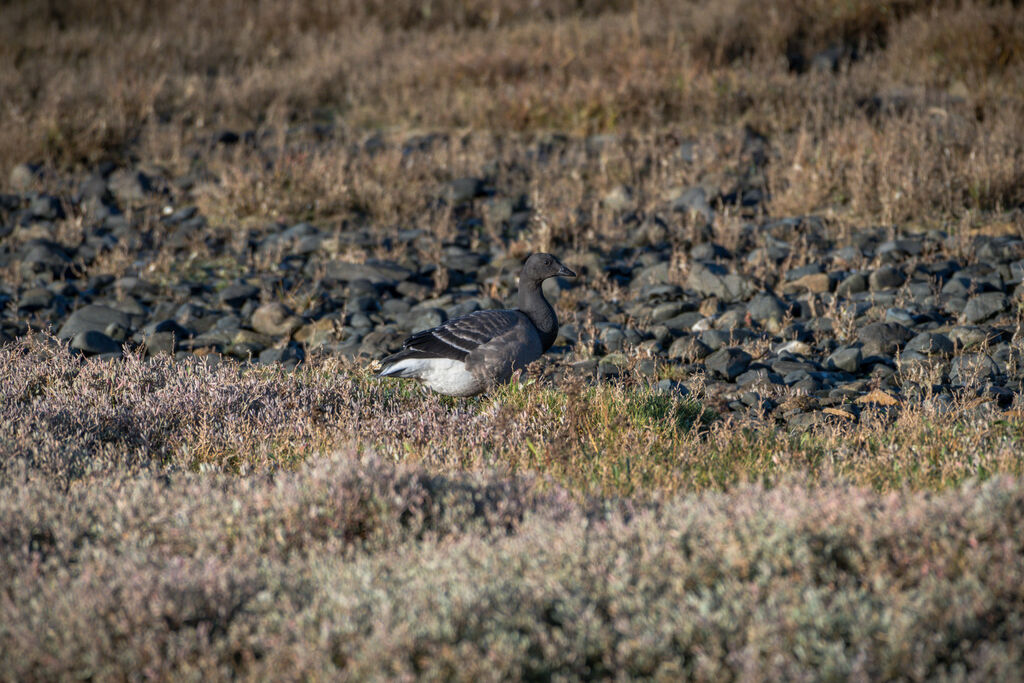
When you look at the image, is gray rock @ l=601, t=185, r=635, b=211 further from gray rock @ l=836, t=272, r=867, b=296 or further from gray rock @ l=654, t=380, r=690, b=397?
gray rock @ l=654, t=380, r=690, b=397

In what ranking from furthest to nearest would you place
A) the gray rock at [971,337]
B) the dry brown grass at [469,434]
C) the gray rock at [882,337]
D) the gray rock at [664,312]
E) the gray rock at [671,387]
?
the gray rock at [664,312] → the gray rock at [882,337] → the gray rock at [971,337] → the gray rock at [671,387] → the dry brown grass at [469,434]

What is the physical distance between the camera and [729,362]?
268 inches

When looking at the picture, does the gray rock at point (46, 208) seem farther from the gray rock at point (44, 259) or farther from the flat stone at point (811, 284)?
the flat stone at point (811, 284)

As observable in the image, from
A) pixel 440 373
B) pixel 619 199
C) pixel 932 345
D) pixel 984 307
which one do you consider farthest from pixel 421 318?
pixel 984 307

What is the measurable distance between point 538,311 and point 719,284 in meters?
2.59

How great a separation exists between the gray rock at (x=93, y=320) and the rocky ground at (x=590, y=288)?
0.08ft

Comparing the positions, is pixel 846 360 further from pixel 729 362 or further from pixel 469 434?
pixel 469 434

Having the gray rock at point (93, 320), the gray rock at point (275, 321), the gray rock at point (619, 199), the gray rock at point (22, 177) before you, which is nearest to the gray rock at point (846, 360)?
the gray rock at point (619, 199)

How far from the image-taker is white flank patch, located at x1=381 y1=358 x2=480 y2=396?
5910 millimetres

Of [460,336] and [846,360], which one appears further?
[846,360]

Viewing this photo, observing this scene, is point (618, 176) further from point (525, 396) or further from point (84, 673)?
point (84, 673)

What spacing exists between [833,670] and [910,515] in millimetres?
788

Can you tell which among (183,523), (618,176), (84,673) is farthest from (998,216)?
(84,673)

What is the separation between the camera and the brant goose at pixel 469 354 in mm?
5895
